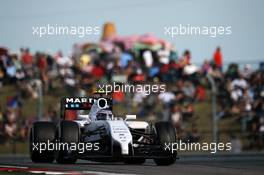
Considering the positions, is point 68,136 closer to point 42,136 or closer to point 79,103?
point 42,136

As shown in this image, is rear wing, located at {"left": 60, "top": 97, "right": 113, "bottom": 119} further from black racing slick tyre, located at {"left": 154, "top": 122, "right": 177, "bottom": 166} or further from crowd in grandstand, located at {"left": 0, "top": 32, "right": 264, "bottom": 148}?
crowd in grandstand, located at {"left": 0, "top": 32, "right": 264, "bottom": 148}

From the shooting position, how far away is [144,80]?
22.4 metres

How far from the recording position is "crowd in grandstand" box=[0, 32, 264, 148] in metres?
21.7

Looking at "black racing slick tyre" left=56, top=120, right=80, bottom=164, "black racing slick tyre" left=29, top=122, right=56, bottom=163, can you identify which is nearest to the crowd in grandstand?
"black racing slick tyre" left=29, top=122, right=56, bottom=163

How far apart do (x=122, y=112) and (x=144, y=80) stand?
1106 mm

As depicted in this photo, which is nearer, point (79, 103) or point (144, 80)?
point (79, 103)

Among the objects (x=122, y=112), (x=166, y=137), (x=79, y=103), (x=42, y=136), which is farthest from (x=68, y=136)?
(x=122, y=112)

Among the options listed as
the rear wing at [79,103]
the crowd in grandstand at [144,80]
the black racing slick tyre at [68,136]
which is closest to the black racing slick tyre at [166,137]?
the black racing slick tyre at [68,136]

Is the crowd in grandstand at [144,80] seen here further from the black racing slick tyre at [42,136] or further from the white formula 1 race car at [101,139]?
the black racing slick tyre at [42,136]

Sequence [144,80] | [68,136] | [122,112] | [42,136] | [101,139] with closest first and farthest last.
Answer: [68,136] < [101,139] < [42,136] < [122,112] < [144,80]

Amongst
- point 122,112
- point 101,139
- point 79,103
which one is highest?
point 79,103

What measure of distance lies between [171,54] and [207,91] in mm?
1742

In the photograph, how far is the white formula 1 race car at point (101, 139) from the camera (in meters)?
14.4

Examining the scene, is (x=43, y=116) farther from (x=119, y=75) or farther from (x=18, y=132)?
(x=119, y=75)
